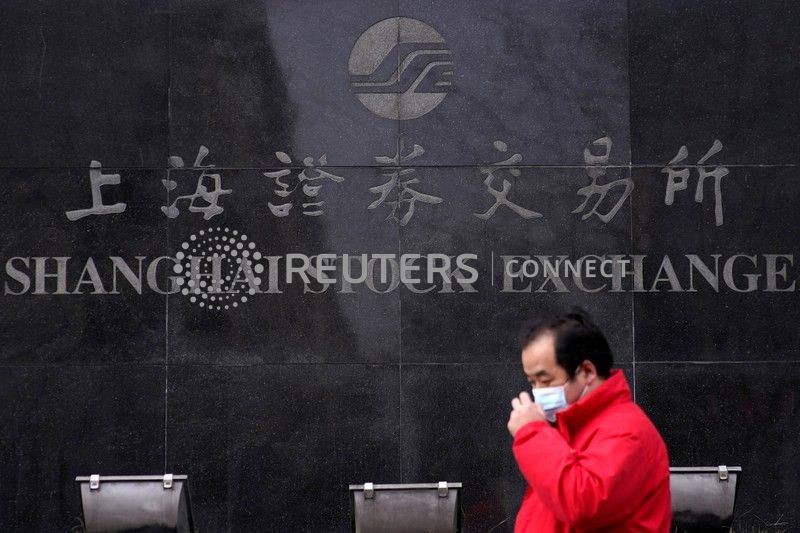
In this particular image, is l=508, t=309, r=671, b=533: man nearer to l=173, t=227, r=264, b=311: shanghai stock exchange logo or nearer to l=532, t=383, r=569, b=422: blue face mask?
l=532, t=383, r=569, b=422: blue face mask

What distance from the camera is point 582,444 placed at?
332cm

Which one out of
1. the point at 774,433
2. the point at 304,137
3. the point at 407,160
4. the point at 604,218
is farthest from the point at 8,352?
the point at 774,433

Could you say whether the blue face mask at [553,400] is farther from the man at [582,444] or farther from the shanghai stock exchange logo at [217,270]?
the shanghai stock exchange logo at [217,270]

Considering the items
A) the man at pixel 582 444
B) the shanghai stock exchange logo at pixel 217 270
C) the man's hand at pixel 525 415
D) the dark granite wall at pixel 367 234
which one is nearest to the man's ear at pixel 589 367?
the man at pixel 582 444

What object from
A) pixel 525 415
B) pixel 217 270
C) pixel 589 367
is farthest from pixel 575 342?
pixel 217 270

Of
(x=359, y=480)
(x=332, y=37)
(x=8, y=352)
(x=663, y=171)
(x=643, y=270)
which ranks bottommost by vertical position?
(x=359, y=480)

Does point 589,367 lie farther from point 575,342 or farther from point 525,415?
point 525,415

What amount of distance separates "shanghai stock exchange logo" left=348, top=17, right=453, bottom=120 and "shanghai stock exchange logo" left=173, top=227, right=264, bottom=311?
1412mm

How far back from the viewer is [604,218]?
8.68 meters

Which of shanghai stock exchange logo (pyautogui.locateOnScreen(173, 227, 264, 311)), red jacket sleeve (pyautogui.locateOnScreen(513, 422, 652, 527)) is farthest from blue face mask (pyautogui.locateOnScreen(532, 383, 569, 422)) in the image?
shanghai stock exchange logo (pyautogui.locateOnScreen(173, 227, 264, 311))

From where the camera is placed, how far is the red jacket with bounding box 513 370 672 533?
3.16 meters

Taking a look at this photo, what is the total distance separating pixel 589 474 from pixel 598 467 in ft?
0.10

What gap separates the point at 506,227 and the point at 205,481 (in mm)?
2806

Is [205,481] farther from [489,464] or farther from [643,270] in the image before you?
[643,270]
